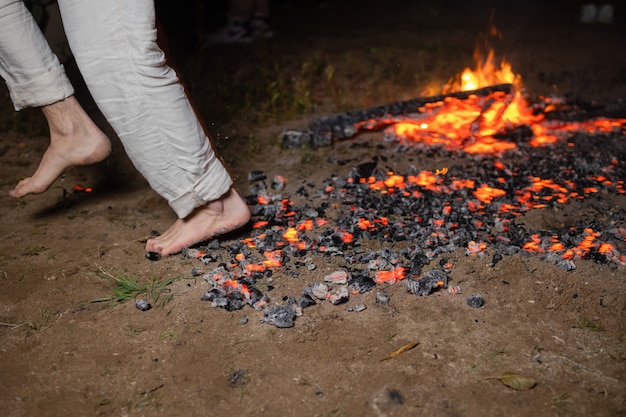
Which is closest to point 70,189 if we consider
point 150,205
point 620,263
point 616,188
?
point 150,205

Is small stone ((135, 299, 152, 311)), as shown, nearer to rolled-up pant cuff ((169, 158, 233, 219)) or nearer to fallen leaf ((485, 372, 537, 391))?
rolled-up pant cuff ((169, 158, 233, 219))

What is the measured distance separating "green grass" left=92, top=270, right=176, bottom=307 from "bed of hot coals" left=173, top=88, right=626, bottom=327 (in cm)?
19

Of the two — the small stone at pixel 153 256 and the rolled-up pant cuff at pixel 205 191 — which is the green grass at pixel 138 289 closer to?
the small stone at pixel 153 256

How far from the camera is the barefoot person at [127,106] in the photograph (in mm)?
2354

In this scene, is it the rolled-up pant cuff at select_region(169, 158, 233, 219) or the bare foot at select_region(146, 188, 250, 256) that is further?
the bare foot at select_region(146, 188, 250, 256)

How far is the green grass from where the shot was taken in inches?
101

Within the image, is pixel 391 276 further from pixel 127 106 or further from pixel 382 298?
pixel 127 106

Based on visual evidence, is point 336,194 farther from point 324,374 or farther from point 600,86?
point 600,86

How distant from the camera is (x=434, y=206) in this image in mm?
3291

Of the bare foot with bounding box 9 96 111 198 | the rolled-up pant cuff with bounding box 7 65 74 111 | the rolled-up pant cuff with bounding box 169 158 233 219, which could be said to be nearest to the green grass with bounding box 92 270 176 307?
the rolled-up pant cuff with bounding box 169 158 233 219

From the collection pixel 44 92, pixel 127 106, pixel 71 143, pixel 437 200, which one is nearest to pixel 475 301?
pixel 437 200

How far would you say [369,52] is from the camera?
625 cm

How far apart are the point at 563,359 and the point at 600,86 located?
3903 millimetres

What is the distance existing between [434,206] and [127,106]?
182 cm
